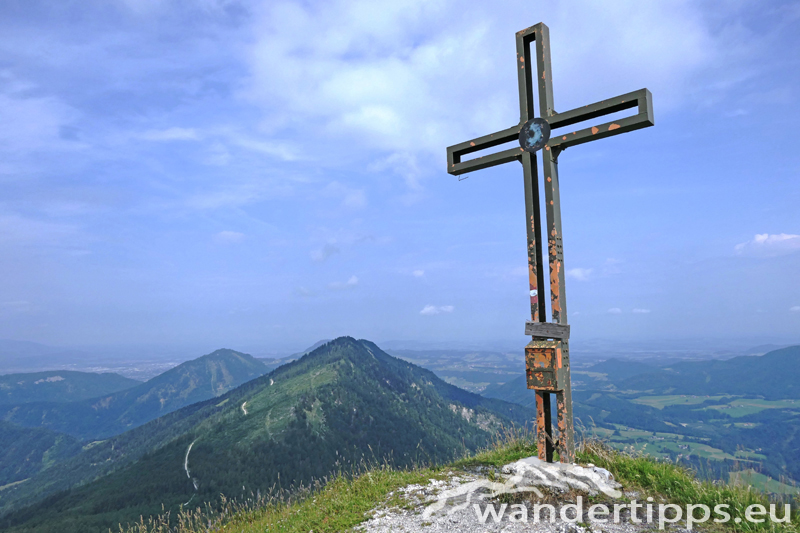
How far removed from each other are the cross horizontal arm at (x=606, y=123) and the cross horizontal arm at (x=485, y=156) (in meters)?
0.79

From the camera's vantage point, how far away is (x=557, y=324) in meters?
8.16

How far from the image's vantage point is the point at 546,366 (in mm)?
8039

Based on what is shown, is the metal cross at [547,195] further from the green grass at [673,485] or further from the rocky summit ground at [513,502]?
the green grass at [673,485]

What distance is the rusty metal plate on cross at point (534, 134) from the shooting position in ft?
28.5

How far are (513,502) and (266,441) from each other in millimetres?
98722

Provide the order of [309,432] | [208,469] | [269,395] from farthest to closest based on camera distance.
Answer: [269,395] < [309,432] < [208,469]

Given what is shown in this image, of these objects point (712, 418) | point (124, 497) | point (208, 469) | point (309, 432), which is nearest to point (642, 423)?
point (712, 418)

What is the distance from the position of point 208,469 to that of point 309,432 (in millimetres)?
21100

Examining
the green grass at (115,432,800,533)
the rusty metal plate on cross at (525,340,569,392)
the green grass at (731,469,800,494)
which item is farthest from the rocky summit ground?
the green grass at (731,469,800,494)

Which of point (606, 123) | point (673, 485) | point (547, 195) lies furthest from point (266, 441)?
point (606, 123)

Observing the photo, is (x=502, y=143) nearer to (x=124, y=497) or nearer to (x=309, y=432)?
Result: (x=309, y=432)

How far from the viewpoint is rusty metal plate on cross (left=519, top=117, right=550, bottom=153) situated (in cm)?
868

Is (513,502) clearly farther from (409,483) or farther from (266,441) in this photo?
(266,441)

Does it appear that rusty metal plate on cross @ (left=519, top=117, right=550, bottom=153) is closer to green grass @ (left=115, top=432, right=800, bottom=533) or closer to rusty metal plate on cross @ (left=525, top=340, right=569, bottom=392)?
rusty metal plate on cross @ (left=525, top=340, right=569, bottom=392)
